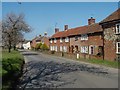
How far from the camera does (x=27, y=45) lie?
15938 centimetres

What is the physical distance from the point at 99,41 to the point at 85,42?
6.81 metres

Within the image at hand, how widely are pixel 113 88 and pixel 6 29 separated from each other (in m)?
53.3

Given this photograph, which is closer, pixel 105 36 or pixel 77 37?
pixel 105 36

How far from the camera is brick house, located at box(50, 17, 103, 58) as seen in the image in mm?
40138

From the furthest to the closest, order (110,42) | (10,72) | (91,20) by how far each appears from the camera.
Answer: (91,20)
(110,42)
(10,72)

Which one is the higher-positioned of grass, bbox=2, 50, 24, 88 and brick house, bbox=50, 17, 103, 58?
brick house, bbox=50, 17, 103, 58

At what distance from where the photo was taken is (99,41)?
131 feet

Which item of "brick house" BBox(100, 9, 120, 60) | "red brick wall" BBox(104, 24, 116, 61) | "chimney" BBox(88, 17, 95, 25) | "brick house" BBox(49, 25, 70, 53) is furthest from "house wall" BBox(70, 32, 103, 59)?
"brick house" BBox(49, 25, 70, 53)

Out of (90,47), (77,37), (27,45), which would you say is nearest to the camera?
(90,47)

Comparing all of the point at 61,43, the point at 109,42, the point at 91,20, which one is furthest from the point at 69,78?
the point at 61,43

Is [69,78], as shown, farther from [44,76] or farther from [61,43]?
[61,43]

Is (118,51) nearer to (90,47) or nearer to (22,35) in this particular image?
(90,47)

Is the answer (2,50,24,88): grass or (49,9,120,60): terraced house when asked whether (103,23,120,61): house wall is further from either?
(2,50,24,88): grass

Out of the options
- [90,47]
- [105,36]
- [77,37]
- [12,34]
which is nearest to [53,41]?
[12,34]
